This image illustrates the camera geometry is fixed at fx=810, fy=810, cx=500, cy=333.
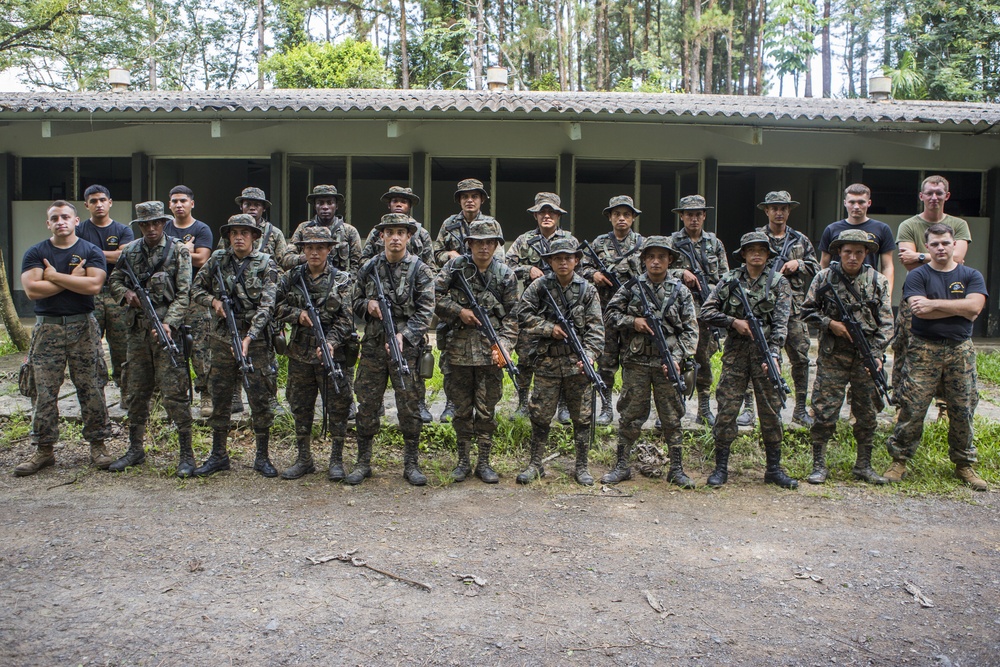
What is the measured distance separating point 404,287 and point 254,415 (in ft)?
4.46

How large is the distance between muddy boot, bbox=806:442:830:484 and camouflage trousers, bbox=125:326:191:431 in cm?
430

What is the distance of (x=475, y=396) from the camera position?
18.0 ft

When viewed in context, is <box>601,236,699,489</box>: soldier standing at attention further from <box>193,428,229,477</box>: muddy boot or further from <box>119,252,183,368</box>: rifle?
<box>119,252,183,368</box>: rifle

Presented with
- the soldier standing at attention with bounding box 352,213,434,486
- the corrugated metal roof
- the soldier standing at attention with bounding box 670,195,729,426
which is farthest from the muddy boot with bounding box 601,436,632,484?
the corrugated metal roof

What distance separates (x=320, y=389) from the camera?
568 centimetres

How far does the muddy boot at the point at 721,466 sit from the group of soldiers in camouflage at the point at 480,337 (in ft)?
0.07

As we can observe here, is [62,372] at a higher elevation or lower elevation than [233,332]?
lower

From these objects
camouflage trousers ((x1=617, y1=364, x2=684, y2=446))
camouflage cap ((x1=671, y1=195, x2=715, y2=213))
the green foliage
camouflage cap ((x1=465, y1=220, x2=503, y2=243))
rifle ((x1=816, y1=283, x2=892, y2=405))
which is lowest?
camouflage trousers ((x1=617, y1=364, x2=684, y2=446))

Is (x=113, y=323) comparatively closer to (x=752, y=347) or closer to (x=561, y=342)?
(x=561, y=342)

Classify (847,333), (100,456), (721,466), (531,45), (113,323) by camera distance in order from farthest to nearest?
(531,45) → (113,323) → (100,456) → (721,466) → (847,333)

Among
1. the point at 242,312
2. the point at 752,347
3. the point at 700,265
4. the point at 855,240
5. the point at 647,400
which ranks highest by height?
the point at 855,240

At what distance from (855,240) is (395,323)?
10.1 feet

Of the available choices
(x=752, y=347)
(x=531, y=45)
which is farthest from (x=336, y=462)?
(x=531, y=45)

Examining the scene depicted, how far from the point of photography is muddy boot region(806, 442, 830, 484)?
5.50 meters
